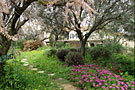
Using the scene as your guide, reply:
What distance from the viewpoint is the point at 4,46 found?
2.71m

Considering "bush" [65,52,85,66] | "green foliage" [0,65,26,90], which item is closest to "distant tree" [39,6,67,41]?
"bush" [65,52,85,66]

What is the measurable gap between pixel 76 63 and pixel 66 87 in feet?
6.14

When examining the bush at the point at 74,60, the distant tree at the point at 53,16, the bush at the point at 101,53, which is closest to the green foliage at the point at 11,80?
the bush at the point at 74,60

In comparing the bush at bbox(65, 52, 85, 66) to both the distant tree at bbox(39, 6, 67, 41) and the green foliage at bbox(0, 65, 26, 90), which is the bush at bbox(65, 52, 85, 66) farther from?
the green foliage at bbox(0, 65, 26, 90)

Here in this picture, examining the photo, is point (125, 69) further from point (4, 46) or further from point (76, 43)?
point (76, 43)

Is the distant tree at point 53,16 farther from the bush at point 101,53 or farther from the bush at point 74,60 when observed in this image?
the bush at point 101,53

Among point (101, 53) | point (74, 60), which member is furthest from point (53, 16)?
point (101, 53)

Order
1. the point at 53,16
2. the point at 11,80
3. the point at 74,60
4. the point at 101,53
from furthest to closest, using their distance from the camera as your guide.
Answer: the point at 101,53 < the point at 53,16 < the point at 74,60 < the point at 11,80

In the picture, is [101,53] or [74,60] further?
[101,53]

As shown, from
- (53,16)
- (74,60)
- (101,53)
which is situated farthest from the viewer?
(101,53)

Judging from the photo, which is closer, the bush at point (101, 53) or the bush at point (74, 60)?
the bush at point (74, 60)

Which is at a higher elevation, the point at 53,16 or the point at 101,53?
the point at 53,16

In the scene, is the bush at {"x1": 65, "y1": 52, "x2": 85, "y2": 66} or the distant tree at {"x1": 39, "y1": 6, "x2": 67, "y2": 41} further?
the distant tree at {"x1": 39, "y1": 6, "x2": 67, "y2": 41}

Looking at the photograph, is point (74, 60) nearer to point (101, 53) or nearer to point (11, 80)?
point (101, 53)
